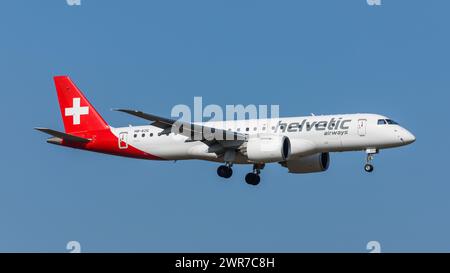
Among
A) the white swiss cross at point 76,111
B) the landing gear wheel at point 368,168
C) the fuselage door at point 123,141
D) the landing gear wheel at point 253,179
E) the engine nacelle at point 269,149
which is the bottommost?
the landing gear wheel at point 368,168

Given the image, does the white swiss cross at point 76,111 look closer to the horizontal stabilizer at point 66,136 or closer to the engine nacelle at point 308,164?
the horizontal stabilizer at point 66,136

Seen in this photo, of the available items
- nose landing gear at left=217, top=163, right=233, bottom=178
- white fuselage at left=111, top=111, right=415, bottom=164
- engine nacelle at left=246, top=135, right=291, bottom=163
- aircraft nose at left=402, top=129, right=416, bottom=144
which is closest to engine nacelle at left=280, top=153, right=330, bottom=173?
white fuselage at left=111, top=111, right=415, bottom=164

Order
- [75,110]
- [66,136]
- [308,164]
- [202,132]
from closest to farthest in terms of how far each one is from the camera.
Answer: [202,132], [308,164], [66,136], [75,110]

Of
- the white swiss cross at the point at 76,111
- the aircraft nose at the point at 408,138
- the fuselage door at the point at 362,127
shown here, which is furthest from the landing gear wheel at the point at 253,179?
the white swiss cross at the point at 76,111

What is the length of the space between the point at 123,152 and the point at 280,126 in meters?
10.9

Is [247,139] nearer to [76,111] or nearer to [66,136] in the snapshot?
[66,136]

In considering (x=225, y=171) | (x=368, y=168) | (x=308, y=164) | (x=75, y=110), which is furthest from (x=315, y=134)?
(x=75, y=110)

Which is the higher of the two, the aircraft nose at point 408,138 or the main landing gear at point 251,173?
the aircraft nose at point 408,138

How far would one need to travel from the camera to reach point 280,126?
63000mm

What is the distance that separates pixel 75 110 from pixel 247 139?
13.7 metres

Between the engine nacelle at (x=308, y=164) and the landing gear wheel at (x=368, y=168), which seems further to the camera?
the engine nacelle at (x=308, y=164)

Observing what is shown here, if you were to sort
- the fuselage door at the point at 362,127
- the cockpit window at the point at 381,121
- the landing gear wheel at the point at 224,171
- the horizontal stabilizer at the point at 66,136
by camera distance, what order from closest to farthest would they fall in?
1. the fuselage door at the point at 362,127
2. the cockpit window at the point at 381,121
3. the landing gear wheel at the point at 224,171
4. the horizontal stabilizer at the point at 66,136

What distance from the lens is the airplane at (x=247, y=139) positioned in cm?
6100

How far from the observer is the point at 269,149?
61219 millimetres
